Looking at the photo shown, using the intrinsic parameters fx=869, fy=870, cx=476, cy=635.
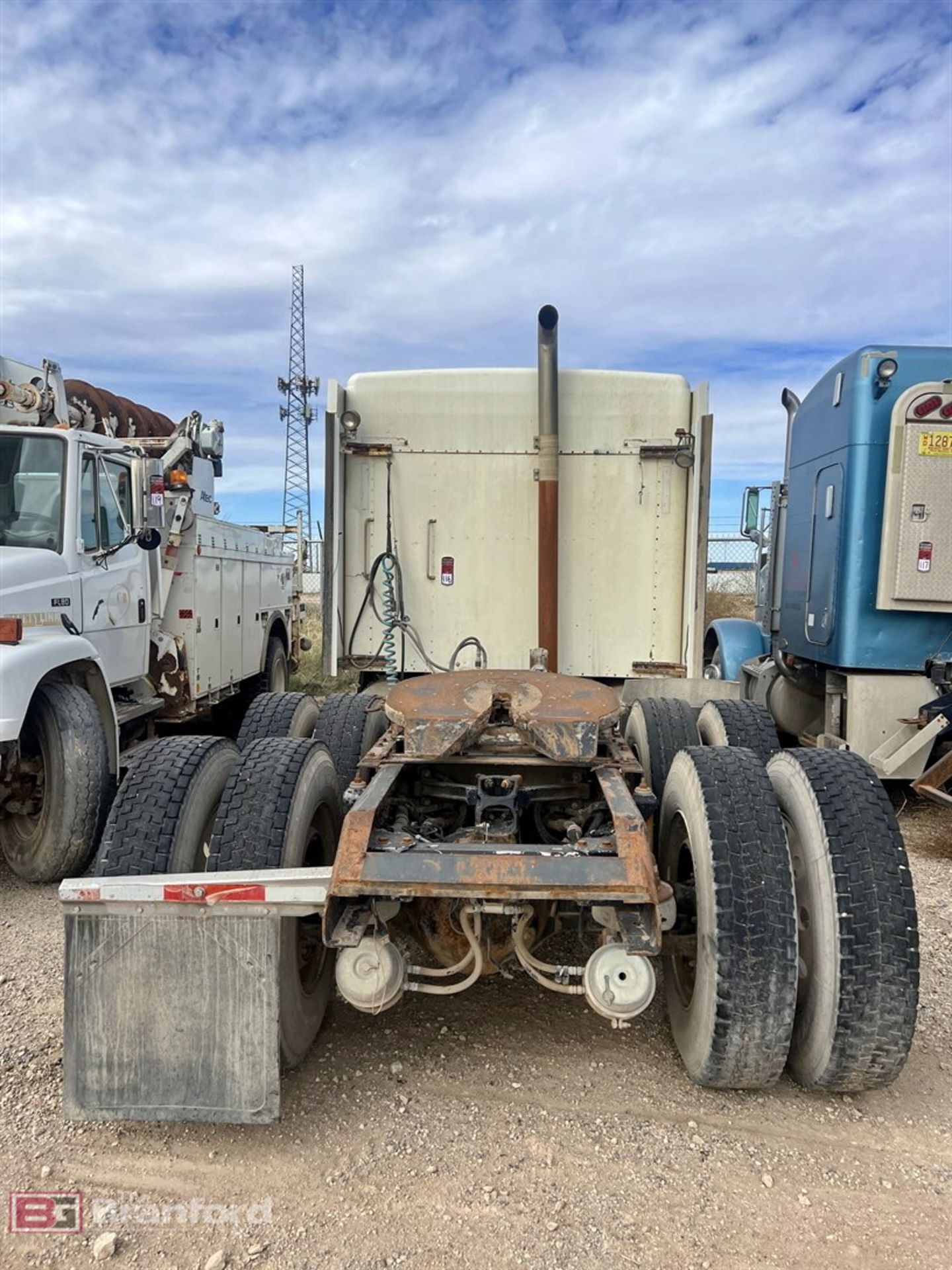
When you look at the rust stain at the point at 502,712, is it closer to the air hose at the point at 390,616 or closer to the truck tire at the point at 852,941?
the truck tire at the point at 852,941

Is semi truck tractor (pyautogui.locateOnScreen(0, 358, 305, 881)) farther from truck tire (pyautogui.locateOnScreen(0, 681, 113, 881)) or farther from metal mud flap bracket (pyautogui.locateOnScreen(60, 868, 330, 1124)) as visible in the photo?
metal mud flap bracket (pyautogui.locateOnScreen(60, 868, 330, 1124))

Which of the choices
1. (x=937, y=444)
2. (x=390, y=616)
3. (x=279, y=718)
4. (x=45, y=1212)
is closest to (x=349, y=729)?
(x=279, y=718)

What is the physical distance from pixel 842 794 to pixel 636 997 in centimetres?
101

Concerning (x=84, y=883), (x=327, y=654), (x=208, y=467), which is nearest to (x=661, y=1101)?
(x=84, y=883)

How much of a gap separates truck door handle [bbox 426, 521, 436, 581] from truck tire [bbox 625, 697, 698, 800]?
6.80 ft

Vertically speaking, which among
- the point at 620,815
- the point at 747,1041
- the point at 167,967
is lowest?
the point at 747,1041

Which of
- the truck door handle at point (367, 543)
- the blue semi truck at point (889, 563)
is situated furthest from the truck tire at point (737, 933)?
the truck door handle at point (367, 543)

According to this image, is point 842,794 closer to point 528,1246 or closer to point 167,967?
point 528,1246

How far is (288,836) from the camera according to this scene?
2982 mm

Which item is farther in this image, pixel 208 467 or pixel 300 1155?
pixel 208 467

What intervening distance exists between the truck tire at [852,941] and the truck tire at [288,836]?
5.29ft

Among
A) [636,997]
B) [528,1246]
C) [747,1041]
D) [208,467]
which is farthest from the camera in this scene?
[208,467]

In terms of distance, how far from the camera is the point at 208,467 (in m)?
8.24
